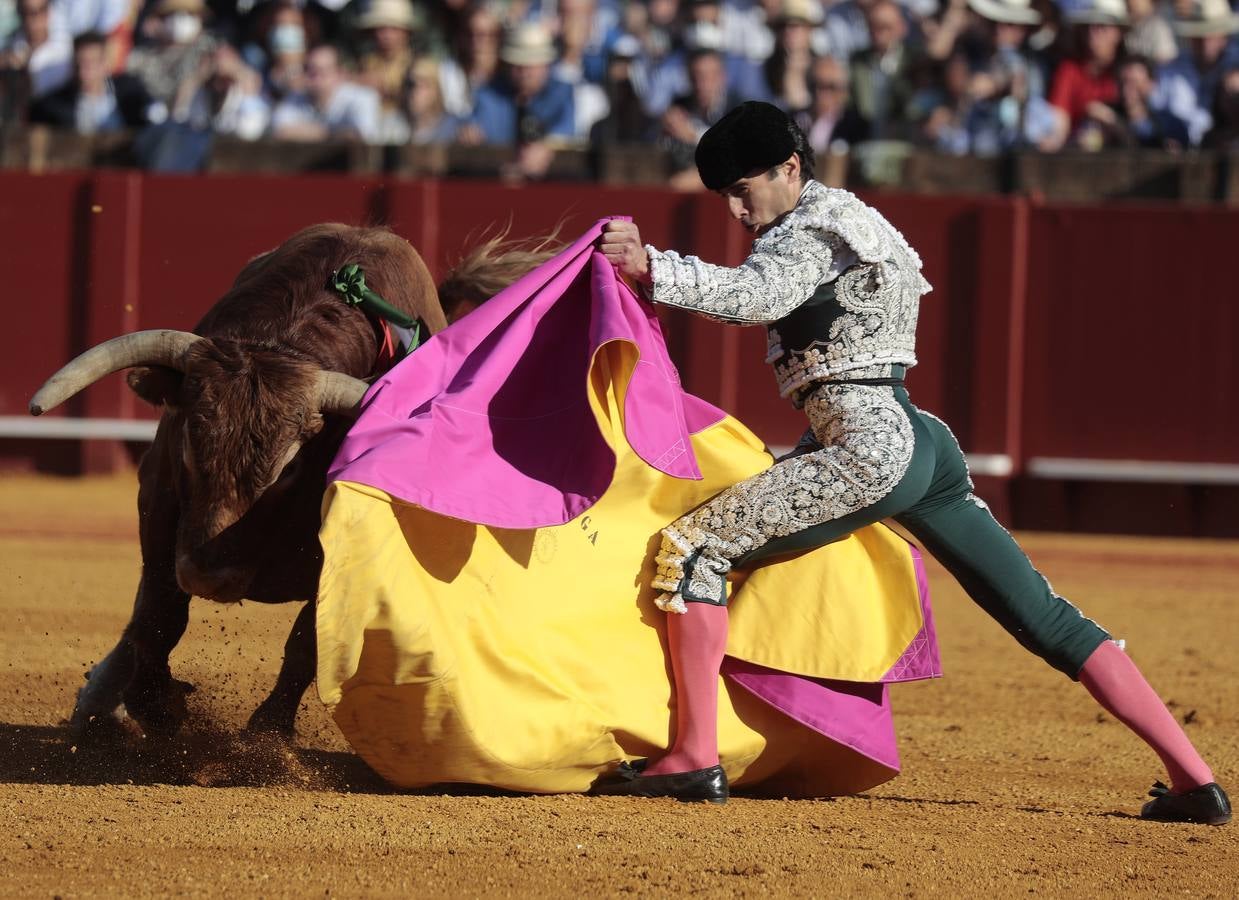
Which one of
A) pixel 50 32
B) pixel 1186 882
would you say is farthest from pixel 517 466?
pixel 50 32

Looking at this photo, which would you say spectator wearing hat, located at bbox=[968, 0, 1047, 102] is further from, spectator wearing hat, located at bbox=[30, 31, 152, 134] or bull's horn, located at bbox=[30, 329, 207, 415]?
bull's horn, located at bbox=[30, 329, 207, 415]

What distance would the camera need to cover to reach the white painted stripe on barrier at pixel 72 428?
26.9 ft

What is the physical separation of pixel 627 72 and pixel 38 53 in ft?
9.20

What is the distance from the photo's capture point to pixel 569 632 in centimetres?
313

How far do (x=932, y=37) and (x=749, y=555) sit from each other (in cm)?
569

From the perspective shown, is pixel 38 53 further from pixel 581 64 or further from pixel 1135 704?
pixel 1135 704

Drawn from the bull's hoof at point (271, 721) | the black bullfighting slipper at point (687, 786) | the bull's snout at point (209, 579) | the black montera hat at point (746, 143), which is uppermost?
the black montera hat at point (746, 143)

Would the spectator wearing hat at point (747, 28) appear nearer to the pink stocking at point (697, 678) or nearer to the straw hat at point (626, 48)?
the straw hat at point (626, 48)

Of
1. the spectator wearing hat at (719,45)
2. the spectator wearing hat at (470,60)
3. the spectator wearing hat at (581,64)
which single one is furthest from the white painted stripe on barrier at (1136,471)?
the spectator wearing hat at (470,60)

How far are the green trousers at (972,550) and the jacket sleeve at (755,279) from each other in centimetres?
30

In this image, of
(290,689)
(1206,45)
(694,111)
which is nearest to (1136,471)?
(1206,45)

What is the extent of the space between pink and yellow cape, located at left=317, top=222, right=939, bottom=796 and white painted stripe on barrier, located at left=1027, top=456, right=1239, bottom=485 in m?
4.78

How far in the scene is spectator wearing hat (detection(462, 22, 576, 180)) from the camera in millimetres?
8008

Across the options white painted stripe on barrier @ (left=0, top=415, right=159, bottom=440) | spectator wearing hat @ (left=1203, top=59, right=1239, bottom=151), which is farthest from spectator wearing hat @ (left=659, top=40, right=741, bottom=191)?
white painted stripe on barrier @ (left=0, top=415, right=159, bottom=440)
